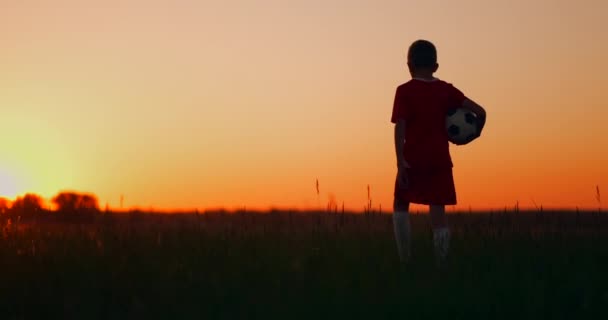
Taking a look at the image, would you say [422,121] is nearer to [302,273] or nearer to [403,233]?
[403,233]

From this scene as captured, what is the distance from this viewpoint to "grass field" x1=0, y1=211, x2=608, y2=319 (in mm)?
6578

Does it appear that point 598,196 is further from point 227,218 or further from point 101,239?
point 101,239

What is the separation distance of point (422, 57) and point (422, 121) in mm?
594

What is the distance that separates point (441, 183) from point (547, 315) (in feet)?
8.84

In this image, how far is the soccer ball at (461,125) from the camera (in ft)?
29.3

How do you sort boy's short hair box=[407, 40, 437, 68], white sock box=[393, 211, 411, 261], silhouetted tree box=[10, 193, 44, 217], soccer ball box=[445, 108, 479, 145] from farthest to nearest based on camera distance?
silhouetted tree box=[10, 193, 44, 217], soccer ball box=[445, 108, 479, 145], boy's short hair box=[407, 40, 437, 68], white sock box=[393, 211, 411, 261]

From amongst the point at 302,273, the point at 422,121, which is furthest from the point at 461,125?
the point at 302,273

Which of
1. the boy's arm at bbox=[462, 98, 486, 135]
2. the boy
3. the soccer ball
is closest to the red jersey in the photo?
the boy

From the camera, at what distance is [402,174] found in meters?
8.79

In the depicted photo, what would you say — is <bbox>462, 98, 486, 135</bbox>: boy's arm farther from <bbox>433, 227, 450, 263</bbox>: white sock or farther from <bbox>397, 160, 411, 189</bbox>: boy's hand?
<bbox>433, 227, 450, 263</bbox>: white sock

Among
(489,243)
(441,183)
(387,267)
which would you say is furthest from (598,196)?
(387,267)

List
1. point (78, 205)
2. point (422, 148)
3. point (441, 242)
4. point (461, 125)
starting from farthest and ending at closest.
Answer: point (78, 205)
point (461, 125)
point (422, 148)
point (441, 242)

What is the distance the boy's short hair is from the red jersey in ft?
0.54

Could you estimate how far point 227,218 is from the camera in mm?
12203
